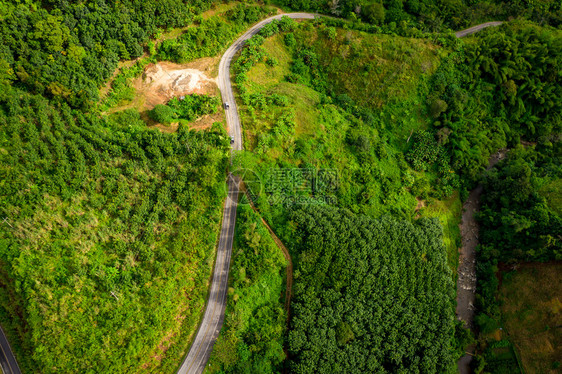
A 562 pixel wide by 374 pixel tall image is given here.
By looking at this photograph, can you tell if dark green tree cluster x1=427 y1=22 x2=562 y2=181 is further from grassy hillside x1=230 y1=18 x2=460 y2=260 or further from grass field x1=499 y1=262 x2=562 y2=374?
grass field x1=499 y1=262 x2=562 y2=374

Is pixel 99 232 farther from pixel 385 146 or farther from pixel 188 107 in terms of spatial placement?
pixel 385 146

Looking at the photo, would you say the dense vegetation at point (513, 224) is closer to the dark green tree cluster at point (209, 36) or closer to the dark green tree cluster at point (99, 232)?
the dark green tree cluster at point (99, 232)

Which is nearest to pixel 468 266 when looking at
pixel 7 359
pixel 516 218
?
pixel 516 218

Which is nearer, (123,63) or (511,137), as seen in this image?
(123,63)

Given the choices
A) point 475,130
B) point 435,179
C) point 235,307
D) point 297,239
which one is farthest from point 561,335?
point 235,307

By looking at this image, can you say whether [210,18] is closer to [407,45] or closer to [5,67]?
[5,67]

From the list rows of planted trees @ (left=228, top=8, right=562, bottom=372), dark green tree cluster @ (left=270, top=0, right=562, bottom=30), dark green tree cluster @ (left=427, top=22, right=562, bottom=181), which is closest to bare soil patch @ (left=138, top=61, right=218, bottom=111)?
rows of planted trees @ (left=228, top=8, right=562, bottom=372)
